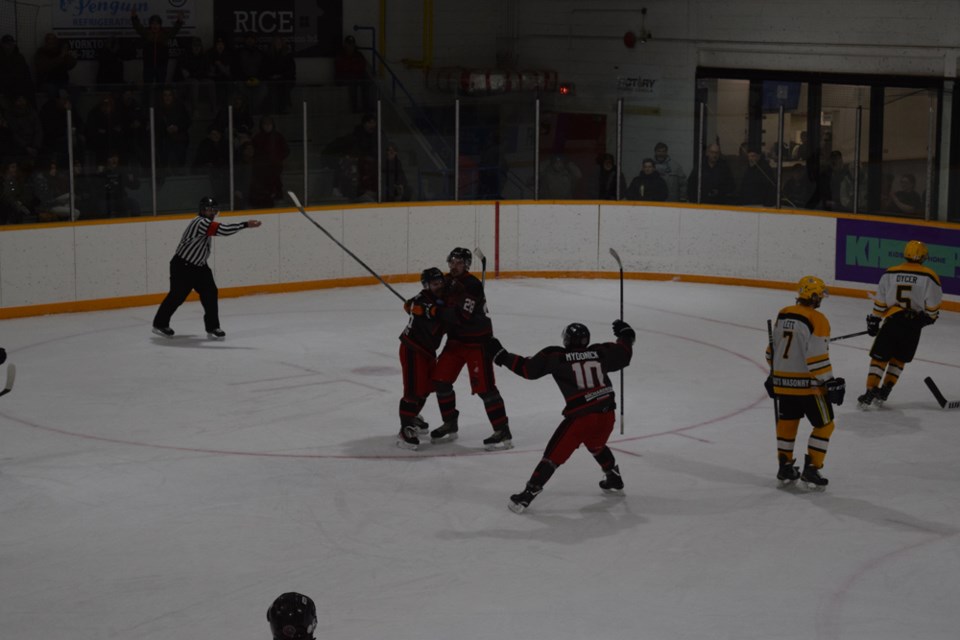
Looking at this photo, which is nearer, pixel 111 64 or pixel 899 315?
pixel 899 315

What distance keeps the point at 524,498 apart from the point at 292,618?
4.44 metres

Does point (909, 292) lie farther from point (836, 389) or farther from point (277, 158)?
→ point (277, 158)

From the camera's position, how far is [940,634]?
618cm

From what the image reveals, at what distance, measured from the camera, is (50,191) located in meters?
13.4

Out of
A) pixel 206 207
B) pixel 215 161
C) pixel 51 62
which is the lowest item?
pixel 206 207

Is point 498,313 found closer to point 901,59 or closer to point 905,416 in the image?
point 905,416

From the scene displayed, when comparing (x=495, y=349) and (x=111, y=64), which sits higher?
(x=111, y=64)

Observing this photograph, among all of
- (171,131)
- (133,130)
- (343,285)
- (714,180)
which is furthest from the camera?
(714,180)

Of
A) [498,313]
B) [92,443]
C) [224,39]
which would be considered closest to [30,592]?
[92,443]

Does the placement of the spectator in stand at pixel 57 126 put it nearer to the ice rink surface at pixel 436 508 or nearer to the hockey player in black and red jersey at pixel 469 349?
the ice rink surface at pixel 436 508

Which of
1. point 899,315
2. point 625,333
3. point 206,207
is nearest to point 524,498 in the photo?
point 625,333

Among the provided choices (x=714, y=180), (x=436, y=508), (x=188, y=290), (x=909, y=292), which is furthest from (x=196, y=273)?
(x=714, y=180)

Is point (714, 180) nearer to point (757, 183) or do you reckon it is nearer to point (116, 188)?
point (757, 183)

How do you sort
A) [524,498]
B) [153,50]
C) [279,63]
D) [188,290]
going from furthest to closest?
[279,63] < [153,50] < [188,290] < [524,498]
